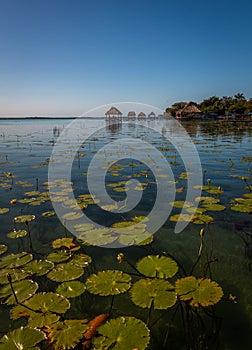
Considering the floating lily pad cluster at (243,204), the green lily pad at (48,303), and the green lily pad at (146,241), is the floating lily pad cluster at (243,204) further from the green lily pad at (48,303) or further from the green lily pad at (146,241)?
the green lily pad at (48,303)

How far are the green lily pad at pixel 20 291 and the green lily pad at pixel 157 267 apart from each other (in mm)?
985

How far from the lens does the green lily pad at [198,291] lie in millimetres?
1812

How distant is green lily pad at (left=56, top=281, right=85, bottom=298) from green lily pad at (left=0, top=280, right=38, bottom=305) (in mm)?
219

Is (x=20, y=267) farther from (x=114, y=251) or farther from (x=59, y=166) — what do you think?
(x=59, y=166)

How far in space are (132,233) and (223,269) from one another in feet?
3.76

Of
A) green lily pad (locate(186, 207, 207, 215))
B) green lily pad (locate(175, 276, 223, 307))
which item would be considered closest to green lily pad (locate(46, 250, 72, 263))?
green lily pad (locate(175, 276, 223, 307))

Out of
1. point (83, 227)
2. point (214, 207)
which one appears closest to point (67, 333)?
point (83, 227)

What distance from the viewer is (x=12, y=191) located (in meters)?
5.05

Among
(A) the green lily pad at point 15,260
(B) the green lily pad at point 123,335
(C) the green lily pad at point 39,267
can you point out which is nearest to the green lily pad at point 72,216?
(A) the green lily pad at point 15,260

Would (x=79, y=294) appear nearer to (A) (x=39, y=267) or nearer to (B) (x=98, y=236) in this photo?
(A) (x=39, y=267)

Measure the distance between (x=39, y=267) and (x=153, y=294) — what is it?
3.95ft

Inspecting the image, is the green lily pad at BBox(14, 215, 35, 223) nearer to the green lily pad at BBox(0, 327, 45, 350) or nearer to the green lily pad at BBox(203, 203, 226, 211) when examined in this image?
the green lily pad at BBox(0, 327, 45, 350)

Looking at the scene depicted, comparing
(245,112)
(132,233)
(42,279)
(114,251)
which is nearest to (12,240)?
(42,279)

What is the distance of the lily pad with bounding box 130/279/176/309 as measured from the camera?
1.81 metres
